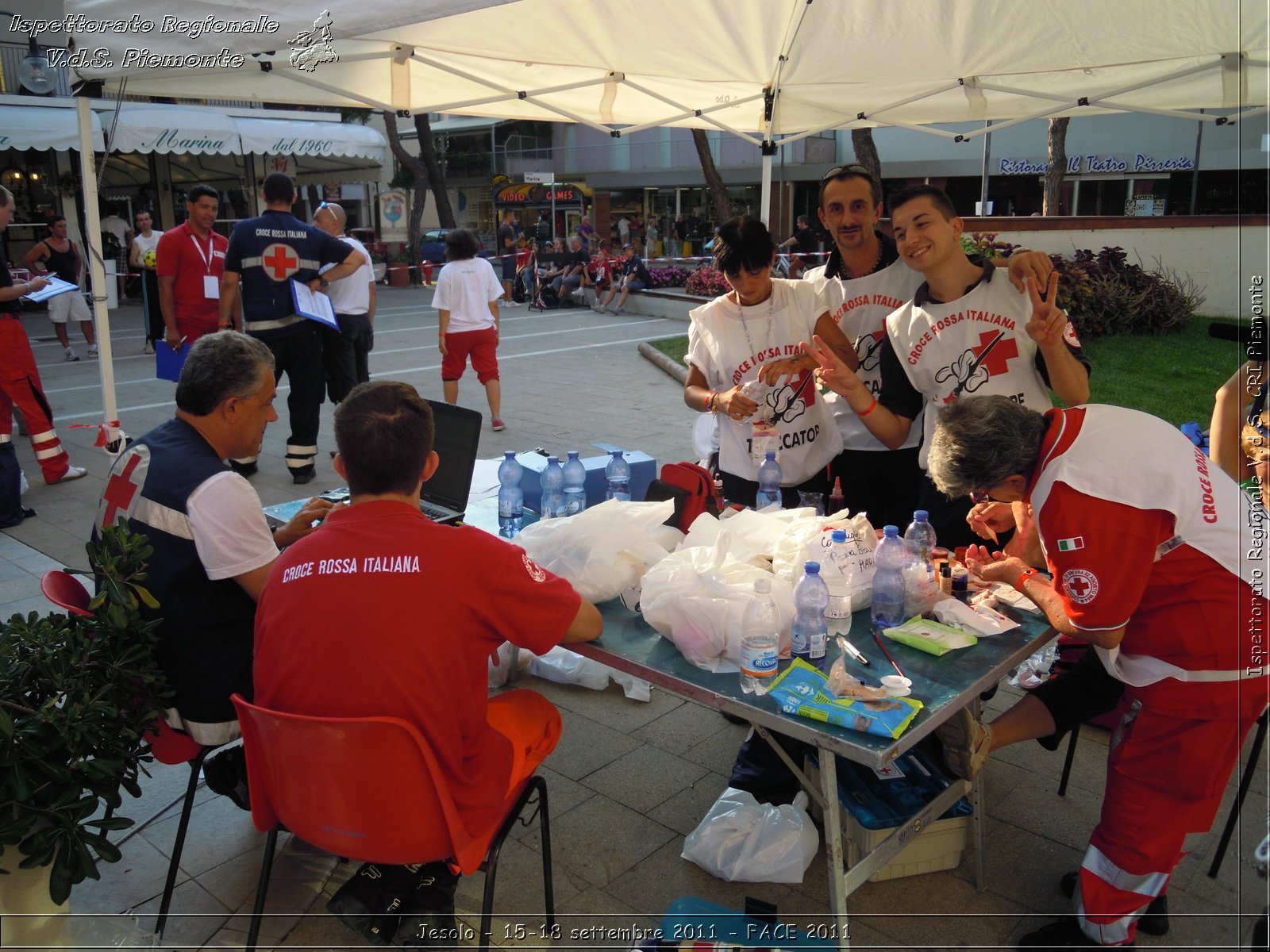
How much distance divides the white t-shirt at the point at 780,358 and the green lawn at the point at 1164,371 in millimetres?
5212

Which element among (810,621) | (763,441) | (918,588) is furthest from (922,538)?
(763,441)

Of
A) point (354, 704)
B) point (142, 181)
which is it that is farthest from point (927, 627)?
point (142, 181)

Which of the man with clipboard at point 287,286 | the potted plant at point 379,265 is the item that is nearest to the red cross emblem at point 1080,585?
the man with clipboard at point 287,286

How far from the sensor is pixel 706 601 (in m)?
2.27

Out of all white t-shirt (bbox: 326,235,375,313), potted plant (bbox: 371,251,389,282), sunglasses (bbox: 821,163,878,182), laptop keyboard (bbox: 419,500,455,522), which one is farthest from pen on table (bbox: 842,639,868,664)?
potted plant (bbox: 371,251,389,282)

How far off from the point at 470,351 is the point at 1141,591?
259 inches

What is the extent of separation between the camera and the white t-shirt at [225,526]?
Answer: 2.39 meters

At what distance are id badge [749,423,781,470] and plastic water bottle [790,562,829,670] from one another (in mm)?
1251

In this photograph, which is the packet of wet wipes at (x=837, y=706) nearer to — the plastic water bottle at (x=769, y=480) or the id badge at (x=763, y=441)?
the plastic water bottle at (x=769, y=480)

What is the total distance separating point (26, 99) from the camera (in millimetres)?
14219

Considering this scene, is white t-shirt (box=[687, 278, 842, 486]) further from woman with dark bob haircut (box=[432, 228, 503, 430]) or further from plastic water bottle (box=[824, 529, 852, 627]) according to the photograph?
woman with dark bob haircut (box=[432, 228, 503, 430])

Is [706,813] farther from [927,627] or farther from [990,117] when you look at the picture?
[990,117]

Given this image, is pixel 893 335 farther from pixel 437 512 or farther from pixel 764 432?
pixel 437 512

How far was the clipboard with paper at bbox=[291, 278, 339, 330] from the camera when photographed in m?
6.30
